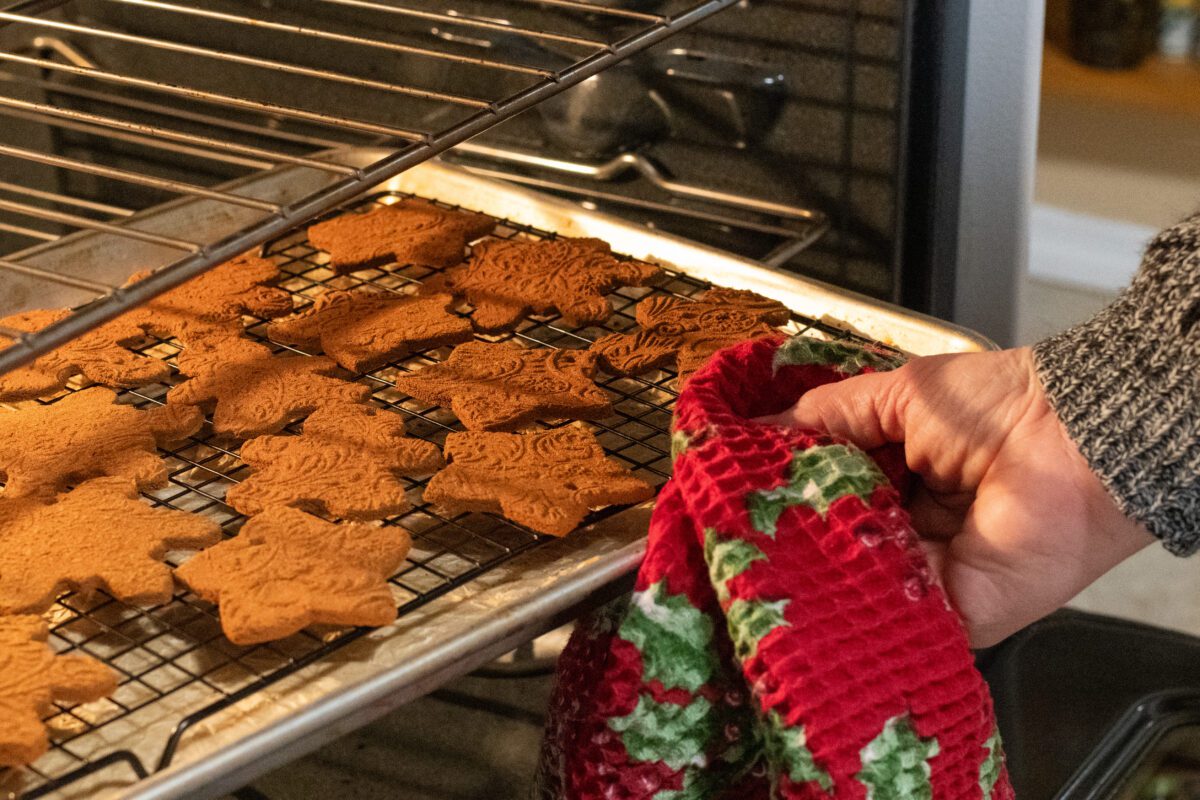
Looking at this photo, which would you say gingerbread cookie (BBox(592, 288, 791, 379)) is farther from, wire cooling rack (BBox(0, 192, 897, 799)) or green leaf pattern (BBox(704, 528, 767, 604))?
green leaf pattern (BBox(704, 528, 767, 604))

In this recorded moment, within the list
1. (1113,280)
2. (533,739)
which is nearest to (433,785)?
(533,739)

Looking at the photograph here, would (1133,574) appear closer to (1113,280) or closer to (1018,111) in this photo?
(1113,280)

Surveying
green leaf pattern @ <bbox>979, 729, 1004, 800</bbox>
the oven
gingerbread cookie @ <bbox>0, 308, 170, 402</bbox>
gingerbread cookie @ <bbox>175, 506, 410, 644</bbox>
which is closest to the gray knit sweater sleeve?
green leaf pattern @ <bbox>979, 729, 1004, 800</bbox>

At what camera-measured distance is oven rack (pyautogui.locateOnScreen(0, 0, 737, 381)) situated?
727mm

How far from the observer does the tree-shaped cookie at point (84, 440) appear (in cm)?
78

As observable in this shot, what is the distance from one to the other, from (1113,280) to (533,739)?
1.95 meters

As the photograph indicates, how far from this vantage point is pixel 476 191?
1151 mm

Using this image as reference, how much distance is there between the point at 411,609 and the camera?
0.68 metres

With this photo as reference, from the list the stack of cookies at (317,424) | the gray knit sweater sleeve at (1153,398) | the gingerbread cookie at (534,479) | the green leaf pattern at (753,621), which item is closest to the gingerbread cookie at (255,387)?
the stack of cookies at (317,424)

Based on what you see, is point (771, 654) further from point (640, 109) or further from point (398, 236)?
→ point (640, 109)

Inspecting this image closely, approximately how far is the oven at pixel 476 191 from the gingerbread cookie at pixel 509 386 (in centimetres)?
2

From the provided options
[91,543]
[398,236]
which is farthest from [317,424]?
[398,236]

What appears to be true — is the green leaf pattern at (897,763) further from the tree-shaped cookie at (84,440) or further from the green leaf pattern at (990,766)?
the tree-shaped cookie at (84,440)

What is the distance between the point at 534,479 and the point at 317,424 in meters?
→ 0.15
